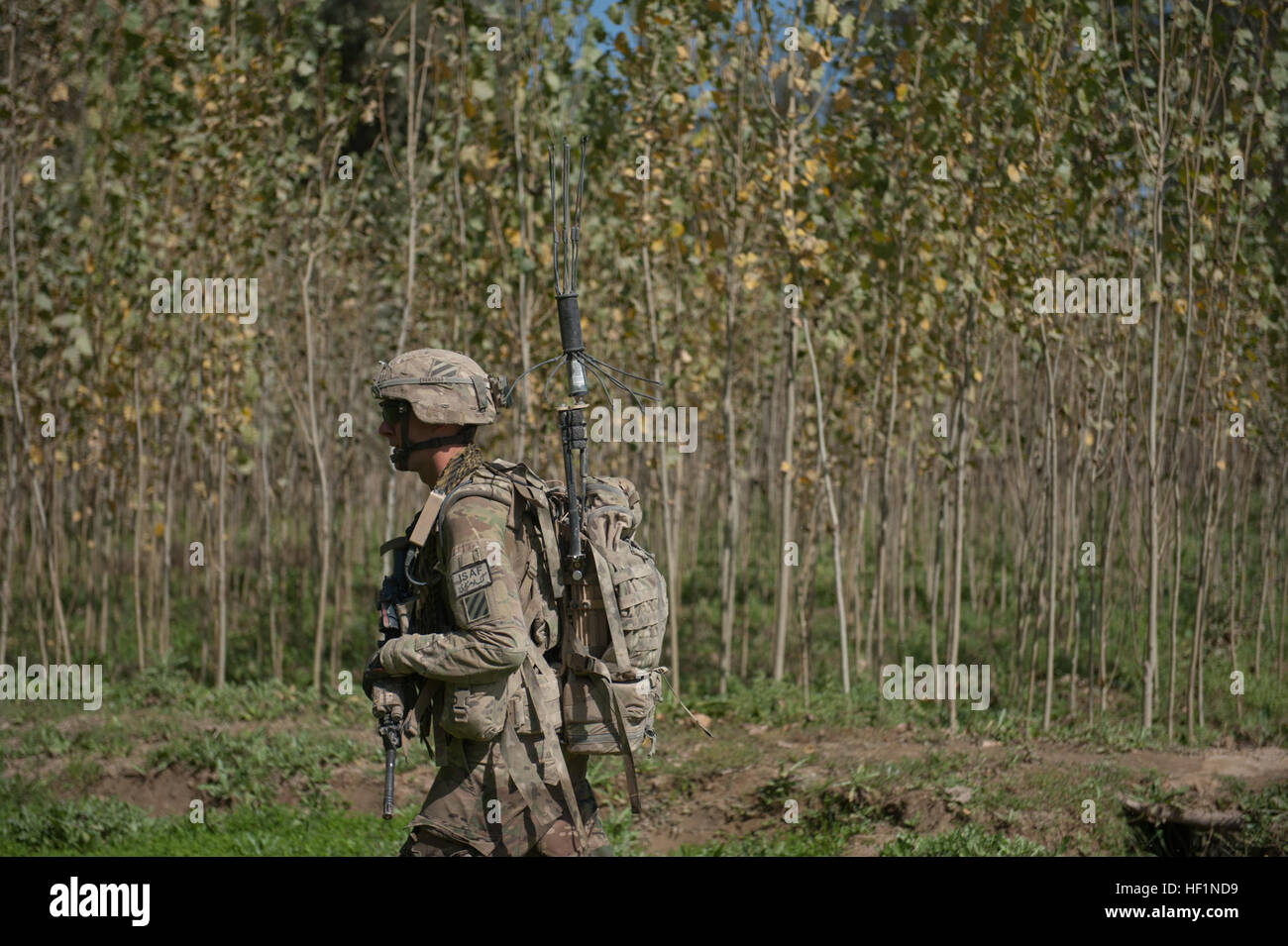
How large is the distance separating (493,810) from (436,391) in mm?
1183

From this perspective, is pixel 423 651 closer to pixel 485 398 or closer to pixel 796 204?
pixel 485 398

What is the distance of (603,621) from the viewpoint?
3768 mm

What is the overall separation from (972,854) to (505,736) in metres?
2.88

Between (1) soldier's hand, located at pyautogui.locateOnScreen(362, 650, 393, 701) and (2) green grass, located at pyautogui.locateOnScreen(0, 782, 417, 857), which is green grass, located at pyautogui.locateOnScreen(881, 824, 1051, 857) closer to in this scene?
(2) green grass, located at pyautogui.locateOnScreen(0, 782, 417, 857)

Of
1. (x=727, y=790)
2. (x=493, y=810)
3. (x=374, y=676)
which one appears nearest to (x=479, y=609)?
(x=374, y=676)

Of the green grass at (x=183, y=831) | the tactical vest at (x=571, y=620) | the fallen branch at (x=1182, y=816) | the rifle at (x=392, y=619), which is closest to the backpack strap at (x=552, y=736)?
the tactical vest at (x=571, y=620)

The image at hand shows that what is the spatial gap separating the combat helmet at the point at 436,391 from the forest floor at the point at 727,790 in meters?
2.93

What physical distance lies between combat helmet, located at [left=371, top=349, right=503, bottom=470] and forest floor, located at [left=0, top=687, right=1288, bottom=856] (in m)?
2.93

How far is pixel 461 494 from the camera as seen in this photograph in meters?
3.65

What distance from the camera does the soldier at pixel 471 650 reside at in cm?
354

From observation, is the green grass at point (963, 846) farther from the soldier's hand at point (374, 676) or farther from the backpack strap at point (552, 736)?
the soldier's hand at point (374, 676)

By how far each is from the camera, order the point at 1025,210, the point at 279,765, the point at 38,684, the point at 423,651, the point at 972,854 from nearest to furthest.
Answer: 1. the point at 423,651
2. the point at 972,854
3. the point at 279,765
4. the point at 1025,210
5. the point at 38,684

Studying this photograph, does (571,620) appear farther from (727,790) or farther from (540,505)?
(727,790)

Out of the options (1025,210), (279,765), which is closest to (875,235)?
(1025,210)
